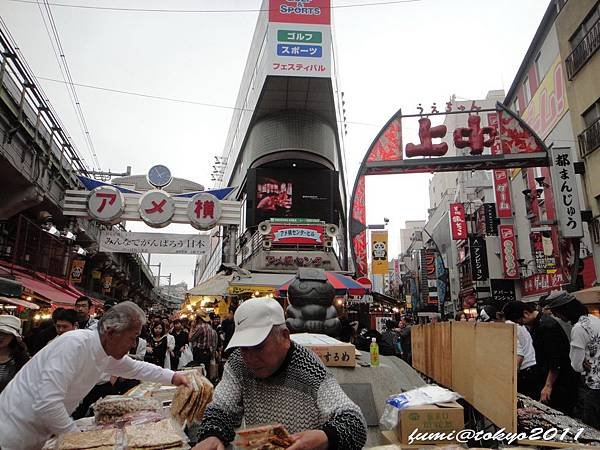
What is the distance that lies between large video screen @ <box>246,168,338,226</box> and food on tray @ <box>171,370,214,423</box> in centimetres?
2299

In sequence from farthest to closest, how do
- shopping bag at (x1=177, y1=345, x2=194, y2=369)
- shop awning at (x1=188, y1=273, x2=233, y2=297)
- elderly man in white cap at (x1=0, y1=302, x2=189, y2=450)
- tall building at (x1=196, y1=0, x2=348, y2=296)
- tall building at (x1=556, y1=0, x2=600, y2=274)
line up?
tall building at (x1=196, y1=0, x2=348, y2=296) → tall building at (x1=556, y1=0, x2=600, y2=274) → shop awning at (x1=188, y1=273, x2=233, y2=297) → shopping bag at (x1=177, y1=345, x2=194, y2=369) → elderly man in white cap at (x1=0, y1=302, x2=189, y2=450)

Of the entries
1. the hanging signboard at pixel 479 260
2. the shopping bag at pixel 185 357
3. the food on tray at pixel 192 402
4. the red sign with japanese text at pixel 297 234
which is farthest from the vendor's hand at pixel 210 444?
the hanging signboard at pixel 479 260

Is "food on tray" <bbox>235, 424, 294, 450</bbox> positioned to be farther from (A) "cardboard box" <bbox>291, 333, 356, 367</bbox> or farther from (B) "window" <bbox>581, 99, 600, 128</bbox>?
(B) "window" <bbox>581, 99, 600, 128</bbox>

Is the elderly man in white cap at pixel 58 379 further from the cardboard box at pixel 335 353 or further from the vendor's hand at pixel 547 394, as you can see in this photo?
the vendor's hand at pixel 547 394

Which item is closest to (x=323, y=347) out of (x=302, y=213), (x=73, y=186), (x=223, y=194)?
(x=223, y=194)

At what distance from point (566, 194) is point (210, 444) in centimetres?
1519

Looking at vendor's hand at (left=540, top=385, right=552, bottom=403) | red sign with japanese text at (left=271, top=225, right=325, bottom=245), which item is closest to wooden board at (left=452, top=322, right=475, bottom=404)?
vendor's hand at (left=540, top=385, right=552, bottom=403)

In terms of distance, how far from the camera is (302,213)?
26.9 meters

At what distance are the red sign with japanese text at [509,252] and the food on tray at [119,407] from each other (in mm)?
24893

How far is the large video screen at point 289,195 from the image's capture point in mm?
26612

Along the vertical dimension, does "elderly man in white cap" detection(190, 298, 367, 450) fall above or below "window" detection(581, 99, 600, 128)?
below

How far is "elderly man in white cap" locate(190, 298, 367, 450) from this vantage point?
2.04 meters

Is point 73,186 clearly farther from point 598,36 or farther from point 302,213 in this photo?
point 598,36

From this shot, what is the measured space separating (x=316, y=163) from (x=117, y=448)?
26542 mm
